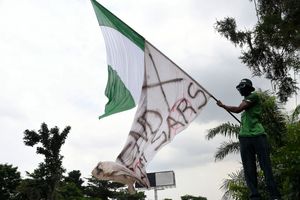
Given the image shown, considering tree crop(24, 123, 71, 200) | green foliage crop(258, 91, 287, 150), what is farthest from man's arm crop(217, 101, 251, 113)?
tree crop(24, 123, 71, 200)

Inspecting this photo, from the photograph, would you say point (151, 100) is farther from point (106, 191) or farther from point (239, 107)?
point (106, 191)

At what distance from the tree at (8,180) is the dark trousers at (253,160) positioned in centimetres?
3841

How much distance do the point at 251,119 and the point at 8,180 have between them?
4021 centimetres

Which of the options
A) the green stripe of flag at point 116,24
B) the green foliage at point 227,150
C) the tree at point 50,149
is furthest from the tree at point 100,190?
the green stripe of flag at point 116,24

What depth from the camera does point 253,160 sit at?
588cm

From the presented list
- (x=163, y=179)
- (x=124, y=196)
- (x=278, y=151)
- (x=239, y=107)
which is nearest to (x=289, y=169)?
(x=278, y=151)

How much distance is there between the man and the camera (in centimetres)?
571

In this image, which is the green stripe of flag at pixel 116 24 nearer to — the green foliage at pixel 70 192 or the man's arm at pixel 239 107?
the man's arm at pixel 239 107

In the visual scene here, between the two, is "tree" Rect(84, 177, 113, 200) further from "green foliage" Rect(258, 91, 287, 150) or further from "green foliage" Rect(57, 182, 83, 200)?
"green foliage" Rect(258, 91, 287, 150)

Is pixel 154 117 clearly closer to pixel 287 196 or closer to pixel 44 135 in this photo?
pixel 287 196

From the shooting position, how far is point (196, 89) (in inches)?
254

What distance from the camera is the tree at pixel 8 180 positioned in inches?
1640

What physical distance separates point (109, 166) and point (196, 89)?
177 cm

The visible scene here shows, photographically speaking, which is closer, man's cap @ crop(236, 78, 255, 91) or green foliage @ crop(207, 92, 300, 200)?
man's cap @ crop(236, 78, 255, 91)
